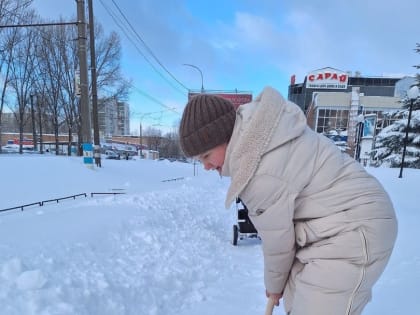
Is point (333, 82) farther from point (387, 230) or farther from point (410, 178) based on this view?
point (387, 230)

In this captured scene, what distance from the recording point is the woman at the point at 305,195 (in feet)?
4.38

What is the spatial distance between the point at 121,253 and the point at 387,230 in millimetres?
3435

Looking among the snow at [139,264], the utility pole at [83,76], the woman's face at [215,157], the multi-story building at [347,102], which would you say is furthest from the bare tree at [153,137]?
Answer: the woman's face at [215,157]

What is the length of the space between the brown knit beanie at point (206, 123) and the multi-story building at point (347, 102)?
19949 millimetres

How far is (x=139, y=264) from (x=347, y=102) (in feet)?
143

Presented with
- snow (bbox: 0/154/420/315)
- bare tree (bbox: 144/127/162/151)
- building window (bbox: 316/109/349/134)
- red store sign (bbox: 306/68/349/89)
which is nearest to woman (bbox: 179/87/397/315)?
snow (bbox: 0/154/420/315)

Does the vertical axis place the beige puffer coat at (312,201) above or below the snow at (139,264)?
above

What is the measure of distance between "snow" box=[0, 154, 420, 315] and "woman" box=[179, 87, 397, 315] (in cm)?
182

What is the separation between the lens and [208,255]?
4828 millimetres

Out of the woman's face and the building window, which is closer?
the woman's face

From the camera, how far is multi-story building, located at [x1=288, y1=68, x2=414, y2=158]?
3108 cm

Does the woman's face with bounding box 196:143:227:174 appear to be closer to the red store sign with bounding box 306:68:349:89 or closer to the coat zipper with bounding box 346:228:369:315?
the coat zipper with bounding box 346:228:369:315

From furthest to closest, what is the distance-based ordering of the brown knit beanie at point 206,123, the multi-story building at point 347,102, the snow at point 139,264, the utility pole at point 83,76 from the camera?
the multi-story building at point 347,102, the utility pole at point 83,76, the snow at point 139,264, the brown knit beanie at point 206,123

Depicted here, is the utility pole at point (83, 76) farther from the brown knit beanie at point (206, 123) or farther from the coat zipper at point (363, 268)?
the coat zipper at point (363, 268)
